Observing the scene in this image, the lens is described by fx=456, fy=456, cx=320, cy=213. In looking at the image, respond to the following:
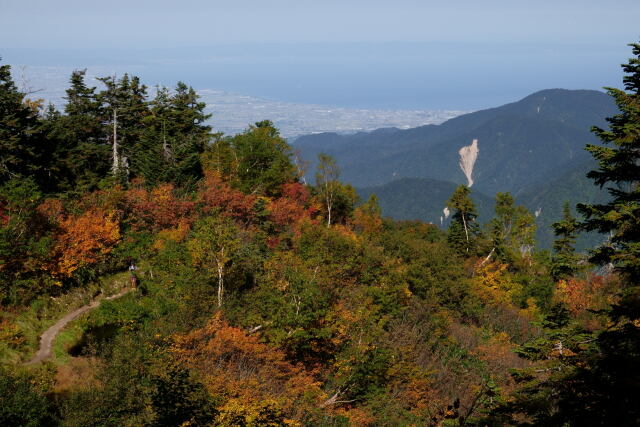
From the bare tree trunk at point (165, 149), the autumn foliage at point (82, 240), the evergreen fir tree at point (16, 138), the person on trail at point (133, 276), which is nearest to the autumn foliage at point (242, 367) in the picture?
the person on trail at point (133, 276)

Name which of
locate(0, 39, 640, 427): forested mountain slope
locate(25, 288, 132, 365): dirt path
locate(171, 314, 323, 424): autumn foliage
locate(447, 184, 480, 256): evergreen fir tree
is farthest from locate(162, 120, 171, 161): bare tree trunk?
locate(447, 184, 480, 256): evergreen fir tree

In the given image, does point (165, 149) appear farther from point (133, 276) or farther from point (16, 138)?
point (133, 276)

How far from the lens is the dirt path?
23109 millimetres

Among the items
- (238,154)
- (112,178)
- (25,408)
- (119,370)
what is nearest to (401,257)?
(238,154)

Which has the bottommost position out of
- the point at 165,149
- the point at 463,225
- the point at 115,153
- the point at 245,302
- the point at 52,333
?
the point at 463,225

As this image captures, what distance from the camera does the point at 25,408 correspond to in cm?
1605

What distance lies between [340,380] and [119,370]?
37.7ft

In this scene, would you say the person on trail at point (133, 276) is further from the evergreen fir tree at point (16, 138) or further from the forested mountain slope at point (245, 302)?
the evergreen fir tree at point (16, 138)

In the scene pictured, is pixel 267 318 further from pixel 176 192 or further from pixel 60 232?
pixel 176 192

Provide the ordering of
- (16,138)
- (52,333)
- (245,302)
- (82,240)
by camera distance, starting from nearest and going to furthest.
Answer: (52,333), (245,302), (82,240), (16,138)

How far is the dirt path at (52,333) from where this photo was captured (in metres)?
23.1

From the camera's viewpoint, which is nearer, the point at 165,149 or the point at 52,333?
the point at 52,333

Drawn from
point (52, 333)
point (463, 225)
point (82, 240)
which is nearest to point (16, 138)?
point (82, 240)

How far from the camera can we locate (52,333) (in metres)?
25.1
